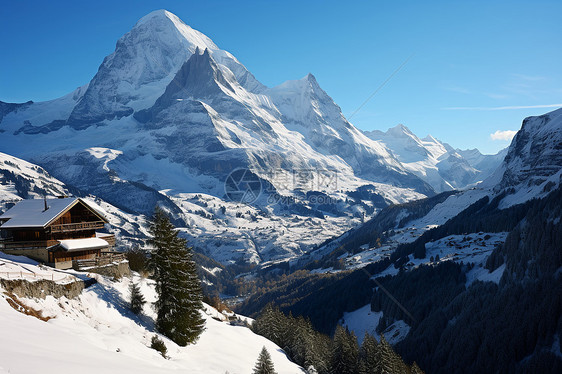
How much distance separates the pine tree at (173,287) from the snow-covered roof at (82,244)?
10.1 m

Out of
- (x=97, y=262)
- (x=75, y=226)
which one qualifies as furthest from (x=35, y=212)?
(x=97, y=262)

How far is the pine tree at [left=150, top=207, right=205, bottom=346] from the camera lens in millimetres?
40438

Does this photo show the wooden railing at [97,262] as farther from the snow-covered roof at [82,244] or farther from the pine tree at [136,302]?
the pine tree at [136,302]

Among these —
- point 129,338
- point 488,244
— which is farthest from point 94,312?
point 488,244

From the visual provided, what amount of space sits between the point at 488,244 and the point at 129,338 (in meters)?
149

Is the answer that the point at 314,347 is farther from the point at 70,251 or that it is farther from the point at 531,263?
the point at 531,263

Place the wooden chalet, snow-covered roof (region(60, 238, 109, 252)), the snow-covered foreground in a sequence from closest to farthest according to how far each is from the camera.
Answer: the snow-covered foreground
the wooden chalet
snow-covered roof (region(60, 238, 109, 252))

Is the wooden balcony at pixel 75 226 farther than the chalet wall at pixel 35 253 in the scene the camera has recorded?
Yes

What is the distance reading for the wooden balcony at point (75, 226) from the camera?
154 ft

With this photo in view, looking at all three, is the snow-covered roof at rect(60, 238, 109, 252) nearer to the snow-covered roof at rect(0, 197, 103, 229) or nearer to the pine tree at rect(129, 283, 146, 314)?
the snow-covered roof at rect(0, 197, 103, 229)

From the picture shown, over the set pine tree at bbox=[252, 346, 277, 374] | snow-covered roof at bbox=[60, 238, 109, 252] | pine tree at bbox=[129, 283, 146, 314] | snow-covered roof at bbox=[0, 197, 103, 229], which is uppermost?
snow-covered roof at bbox=[0, 197, 103, 229]

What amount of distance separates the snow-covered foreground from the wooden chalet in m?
6.61

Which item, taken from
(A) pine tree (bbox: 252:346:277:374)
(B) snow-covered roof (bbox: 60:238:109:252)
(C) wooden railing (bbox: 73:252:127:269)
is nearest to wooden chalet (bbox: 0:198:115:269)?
(B) snow-covered roof (bbox: 60:238:109:252)

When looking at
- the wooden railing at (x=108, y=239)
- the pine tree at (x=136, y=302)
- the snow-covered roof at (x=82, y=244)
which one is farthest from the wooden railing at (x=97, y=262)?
the pine tree at (x=136, y=302)
